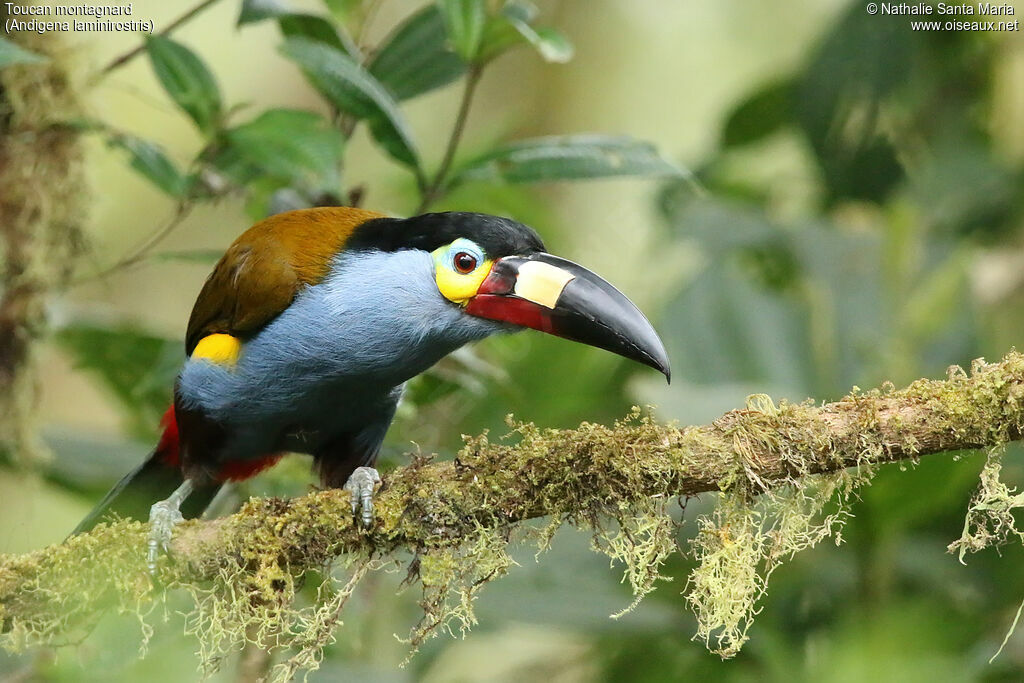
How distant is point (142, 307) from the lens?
22.3 ft

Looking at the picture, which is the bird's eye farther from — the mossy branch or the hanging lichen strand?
the hanging lichen strand

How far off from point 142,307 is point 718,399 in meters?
4.69

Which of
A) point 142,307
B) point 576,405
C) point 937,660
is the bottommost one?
point 142,307

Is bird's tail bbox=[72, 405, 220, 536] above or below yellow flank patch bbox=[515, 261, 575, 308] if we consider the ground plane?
below

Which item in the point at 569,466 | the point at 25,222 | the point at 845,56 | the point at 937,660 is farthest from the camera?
the point at 845,56

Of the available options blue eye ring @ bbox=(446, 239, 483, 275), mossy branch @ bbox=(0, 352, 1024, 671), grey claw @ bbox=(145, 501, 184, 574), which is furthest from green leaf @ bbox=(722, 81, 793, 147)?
grey claw @ bbox=(145, 501, 184, 574)

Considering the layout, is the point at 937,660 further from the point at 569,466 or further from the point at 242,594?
the point at 242,594

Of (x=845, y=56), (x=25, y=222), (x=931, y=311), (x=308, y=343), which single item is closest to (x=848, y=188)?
(x=845, y=56)

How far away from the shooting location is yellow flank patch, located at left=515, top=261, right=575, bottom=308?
7.21 ft

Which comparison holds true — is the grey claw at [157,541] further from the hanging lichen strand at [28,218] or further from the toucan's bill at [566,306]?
the hanging lichen strand at [28,218]

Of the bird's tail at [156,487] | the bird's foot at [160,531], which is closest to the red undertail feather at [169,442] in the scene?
the bird's tail at [156,487]

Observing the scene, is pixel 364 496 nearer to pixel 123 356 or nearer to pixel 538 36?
pixel 538 36

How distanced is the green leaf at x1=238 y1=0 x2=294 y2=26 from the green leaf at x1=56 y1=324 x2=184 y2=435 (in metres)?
0.89

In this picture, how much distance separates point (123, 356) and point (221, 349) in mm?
754
